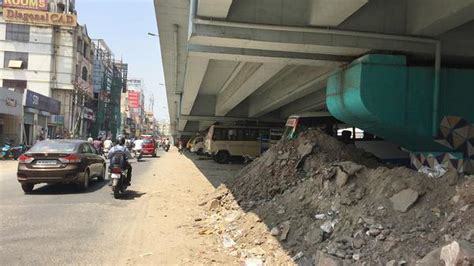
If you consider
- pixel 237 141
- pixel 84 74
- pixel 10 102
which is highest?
pixel 84 74

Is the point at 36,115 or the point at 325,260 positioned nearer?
the point at 325,260

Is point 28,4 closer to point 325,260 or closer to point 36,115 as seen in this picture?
point 36,115

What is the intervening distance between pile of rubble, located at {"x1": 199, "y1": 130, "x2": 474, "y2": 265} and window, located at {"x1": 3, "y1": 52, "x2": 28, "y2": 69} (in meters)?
56.8

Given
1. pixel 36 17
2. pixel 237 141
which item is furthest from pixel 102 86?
pixel 237 141

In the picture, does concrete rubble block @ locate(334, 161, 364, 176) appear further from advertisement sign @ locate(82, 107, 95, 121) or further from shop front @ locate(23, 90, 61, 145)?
advertisement sign @ locate(82, 107, 95, 121)

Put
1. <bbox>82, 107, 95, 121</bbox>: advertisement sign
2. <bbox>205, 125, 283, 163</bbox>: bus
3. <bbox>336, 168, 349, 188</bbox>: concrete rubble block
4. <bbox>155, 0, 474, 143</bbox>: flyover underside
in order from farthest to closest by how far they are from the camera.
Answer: <bbox>82, 107, 95, 121</bbox>: advertisement sign
<bbox>205, 125, 283, 163</bbox>: bus
<bbox>155, 0, 474, 143</bbox>: flyover underside
<bbox>336, 168, 349, 188</bbox>: concrete rubble block

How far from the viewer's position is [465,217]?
16.6ft

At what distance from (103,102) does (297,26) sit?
7566 centimetres

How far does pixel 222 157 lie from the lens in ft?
98.5

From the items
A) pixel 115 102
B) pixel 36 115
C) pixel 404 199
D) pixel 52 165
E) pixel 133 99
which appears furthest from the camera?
pixel 133 99

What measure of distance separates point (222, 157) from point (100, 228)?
71.2 feet

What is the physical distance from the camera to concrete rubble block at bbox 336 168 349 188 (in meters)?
7.48

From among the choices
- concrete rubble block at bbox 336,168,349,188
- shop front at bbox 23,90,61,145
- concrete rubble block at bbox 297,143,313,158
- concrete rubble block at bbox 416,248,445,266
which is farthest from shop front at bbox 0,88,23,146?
concrete rubble block at bbox 416,248,445,266

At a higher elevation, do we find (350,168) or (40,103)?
(40,103)
